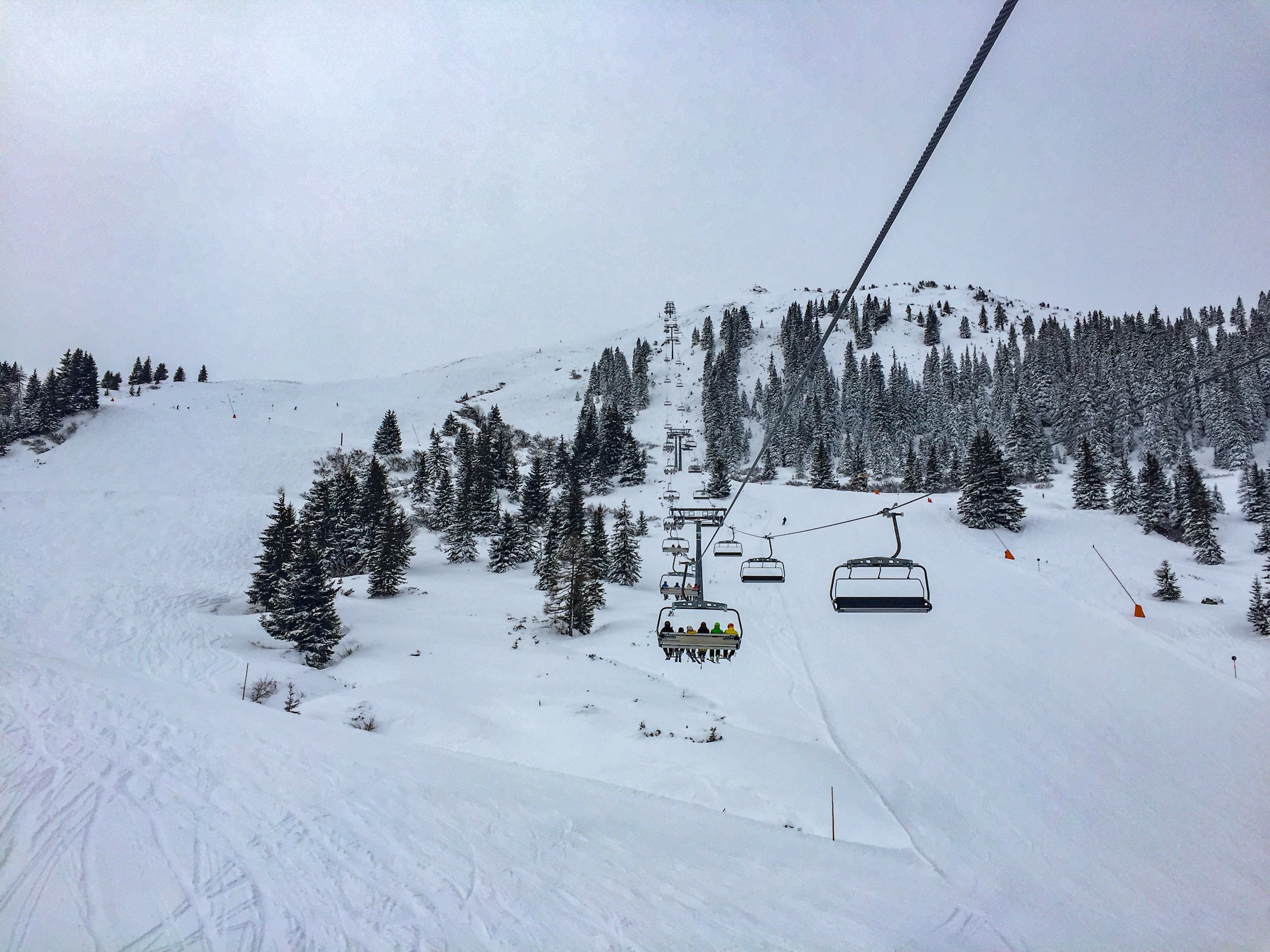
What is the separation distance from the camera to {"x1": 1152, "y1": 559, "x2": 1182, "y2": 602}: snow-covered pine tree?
32144 mm

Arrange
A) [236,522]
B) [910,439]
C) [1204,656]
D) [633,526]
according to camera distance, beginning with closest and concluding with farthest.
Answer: [1204,656], [236,522], [633,526], [910,439]

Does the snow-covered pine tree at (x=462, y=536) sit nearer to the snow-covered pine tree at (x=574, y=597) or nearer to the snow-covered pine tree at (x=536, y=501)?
the snow-covered pine tree at (x=536, y=501)

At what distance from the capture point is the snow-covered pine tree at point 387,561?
36.2 metres

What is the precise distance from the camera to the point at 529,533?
158ft

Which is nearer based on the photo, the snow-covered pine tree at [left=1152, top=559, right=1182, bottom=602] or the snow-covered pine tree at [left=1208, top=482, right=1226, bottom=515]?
the snow-covered pine tree at [left=1152, top=559, right=1182, bottom=602]

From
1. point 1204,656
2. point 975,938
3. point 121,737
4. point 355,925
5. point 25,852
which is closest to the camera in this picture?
point 355,925

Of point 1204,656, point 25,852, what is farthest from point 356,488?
point 1204,656

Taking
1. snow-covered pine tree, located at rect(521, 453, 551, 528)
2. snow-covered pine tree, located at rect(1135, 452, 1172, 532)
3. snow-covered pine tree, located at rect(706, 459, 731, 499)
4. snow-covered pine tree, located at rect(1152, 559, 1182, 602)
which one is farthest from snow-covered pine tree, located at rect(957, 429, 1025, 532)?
snow-covered pine tree, located at rect(521, 453, 551, 528)

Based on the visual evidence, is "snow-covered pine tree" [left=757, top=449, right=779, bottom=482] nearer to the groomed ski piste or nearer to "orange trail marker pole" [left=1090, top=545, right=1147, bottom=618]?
the groomed ski piste

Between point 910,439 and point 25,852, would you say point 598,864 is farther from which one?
point 910,439

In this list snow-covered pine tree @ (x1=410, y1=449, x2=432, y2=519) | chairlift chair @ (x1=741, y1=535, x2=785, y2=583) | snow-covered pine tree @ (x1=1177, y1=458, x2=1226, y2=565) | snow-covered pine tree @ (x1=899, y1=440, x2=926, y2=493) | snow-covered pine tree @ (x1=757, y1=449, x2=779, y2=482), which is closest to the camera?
chairlift chair @ (x1=741, y1=535, x2=785, y2=583)

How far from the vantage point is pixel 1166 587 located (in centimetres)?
3231

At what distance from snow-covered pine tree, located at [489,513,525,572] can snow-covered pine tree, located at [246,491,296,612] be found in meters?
15.5

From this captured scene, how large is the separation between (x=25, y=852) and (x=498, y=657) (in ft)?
57.8
